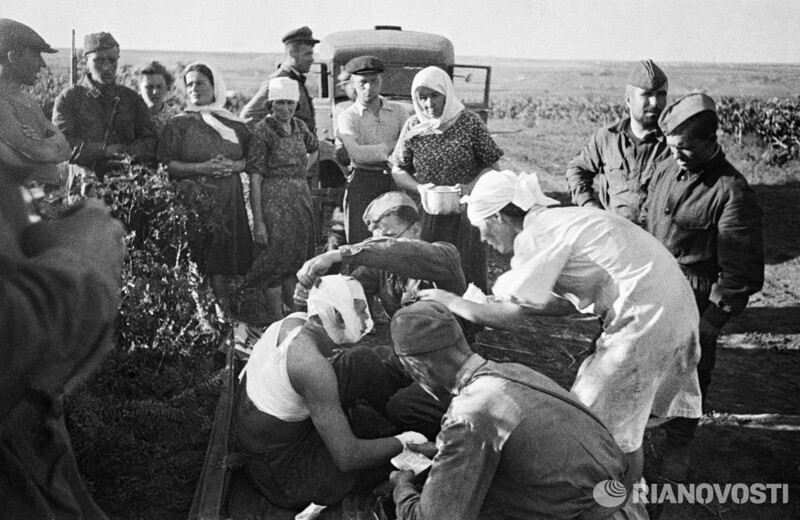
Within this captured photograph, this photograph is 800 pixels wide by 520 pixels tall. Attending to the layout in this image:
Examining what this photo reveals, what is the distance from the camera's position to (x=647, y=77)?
4777mm

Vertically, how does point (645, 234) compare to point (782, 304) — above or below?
above

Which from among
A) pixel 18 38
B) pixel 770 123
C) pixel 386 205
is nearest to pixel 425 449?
pixel 386 205

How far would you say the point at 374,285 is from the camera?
171 inches

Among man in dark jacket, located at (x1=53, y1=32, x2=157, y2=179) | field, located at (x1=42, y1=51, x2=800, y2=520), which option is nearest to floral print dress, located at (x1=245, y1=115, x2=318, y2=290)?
man in dark jacket, located at (x1=53, y1=32, x2=157, y2=179)

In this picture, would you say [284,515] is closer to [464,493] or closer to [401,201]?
[464,493]

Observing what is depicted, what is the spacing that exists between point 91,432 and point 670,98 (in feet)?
26.7

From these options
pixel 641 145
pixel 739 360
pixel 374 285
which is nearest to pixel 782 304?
pixel 739 360

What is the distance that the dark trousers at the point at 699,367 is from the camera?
3.69 metres

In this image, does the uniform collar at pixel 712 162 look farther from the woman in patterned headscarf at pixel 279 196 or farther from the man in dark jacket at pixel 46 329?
the man in dark jacket at pixel 46 329

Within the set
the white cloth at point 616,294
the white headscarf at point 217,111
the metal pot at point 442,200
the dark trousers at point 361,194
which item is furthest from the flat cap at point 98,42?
the white cloth at point 616,294

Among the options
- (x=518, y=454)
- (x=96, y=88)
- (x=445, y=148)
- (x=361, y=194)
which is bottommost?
(x=361, y=194)

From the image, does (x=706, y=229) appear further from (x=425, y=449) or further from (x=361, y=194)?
(x=361, y=194)

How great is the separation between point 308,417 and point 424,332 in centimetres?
96

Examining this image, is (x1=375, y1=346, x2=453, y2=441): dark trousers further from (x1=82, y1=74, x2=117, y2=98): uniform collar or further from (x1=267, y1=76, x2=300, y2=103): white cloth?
(x1=82, y1=74, x2=117, y2=98): uniform collar
